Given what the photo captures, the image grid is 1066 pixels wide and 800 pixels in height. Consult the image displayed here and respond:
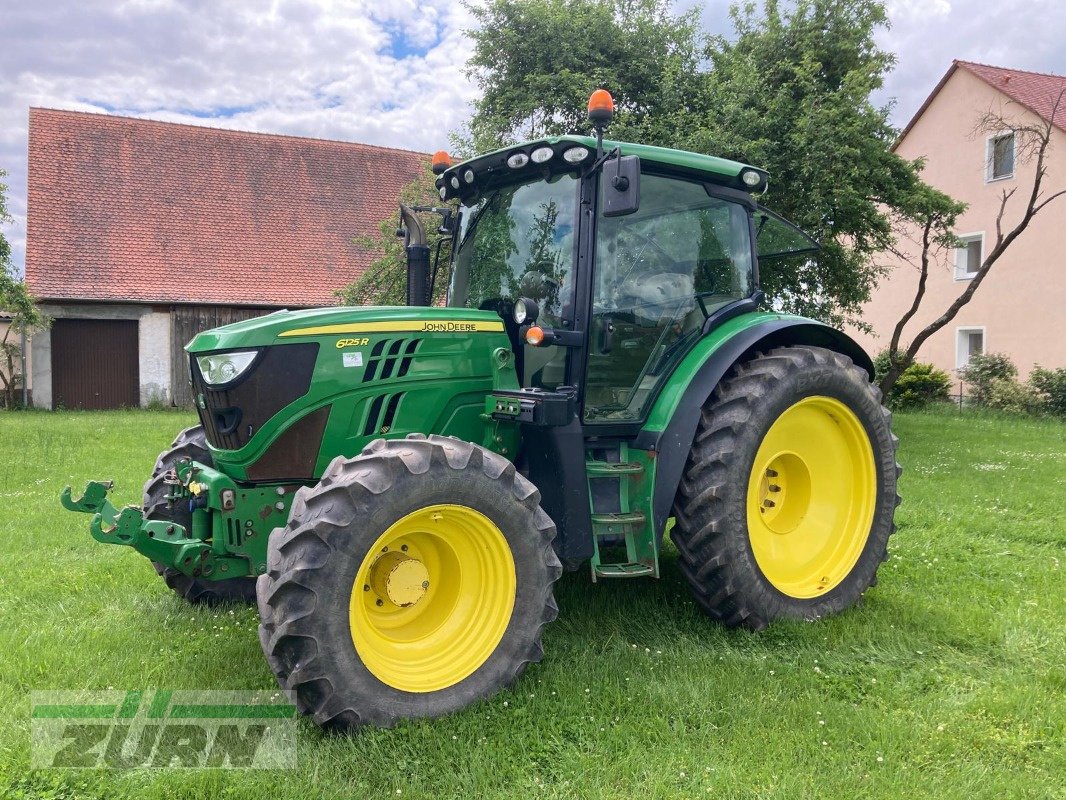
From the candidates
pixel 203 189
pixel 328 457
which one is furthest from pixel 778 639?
pixel 203 189

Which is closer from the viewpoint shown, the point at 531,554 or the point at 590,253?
the point at 531,554

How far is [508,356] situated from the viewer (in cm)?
381

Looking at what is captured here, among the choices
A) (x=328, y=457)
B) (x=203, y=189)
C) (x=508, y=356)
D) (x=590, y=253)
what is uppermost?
(x=203, y=189)

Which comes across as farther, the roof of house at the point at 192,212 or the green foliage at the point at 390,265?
the roof of house at the point at 192,212

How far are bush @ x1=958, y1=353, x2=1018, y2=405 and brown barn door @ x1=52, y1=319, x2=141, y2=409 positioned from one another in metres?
18.0

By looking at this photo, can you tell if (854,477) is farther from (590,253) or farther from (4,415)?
(4,415)

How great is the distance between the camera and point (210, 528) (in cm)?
348

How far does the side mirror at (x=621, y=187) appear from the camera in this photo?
337 centimetres

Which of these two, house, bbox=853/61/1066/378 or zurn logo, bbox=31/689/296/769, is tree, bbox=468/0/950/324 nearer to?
house, bbox=853/61/1066/378

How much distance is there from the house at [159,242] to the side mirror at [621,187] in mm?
14169

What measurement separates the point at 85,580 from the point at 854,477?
175 inches

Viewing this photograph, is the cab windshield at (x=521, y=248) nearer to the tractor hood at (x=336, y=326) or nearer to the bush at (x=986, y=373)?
the tractor hood at (x=336, y=326)

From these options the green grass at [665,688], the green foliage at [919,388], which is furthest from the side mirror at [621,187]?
the green foliage at [919,388]

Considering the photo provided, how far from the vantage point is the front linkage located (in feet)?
10.8
